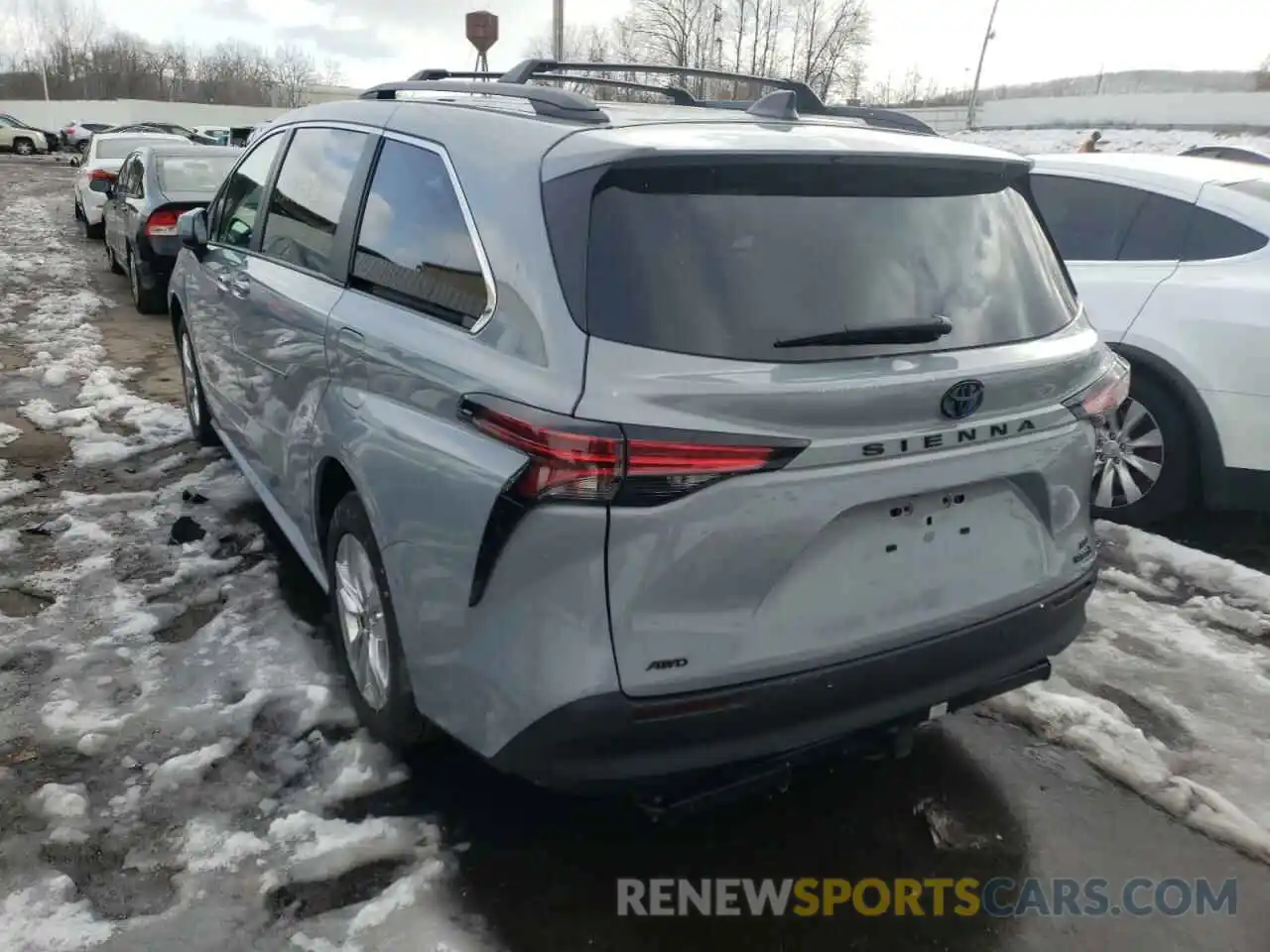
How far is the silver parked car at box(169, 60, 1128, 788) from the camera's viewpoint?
2088mm

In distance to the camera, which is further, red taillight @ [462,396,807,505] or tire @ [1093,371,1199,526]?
tire @ [1093,371,1199,526]

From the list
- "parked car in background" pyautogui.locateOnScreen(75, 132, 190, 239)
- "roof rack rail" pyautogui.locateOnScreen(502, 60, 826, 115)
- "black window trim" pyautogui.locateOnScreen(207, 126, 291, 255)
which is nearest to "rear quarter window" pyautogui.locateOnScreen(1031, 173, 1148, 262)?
"roof rack rail" pyautogui.locateOnScreen(502, 60, 826, 115)

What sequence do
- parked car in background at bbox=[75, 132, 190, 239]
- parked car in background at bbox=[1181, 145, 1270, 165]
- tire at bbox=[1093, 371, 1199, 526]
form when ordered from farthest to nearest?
1. parked car in background at bbox=[75, 132, 190, 239]
2. parked car in background at bbox=[1181, 145, 1270, 165]
3. tire at bbox=[1093, 371, 1199, 526]

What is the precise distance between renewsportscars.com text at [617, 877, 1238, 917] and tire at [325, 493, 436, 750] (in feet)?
2.54

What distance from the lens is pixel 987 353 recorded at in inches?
96.5

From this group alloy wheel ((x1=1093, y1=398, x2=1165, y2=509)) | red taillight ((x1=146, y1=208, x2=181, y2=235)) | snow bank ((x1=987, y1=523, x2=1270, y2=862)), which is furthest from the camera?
red taillight ((x1=146, y1=208, x2=181, y2=235))

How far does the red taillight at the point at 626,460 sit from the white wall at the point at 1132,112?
153ft

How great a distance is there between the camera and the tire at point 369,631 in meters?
2.82

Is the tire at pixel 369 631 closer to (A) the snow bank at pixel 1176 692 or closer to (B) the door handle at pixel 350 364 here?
(B) the door handle at pixel 350 364

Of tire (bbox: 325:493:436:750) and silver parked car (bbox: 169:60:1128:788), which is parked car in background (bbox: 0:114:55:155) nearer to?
tire (bbox: 325:493:436:750)

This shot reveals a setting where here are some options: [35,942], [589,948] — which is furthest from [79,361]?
[589,948]

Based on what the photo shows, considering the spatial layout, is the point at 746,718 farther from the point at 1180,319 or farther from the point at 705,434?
the point at 1180,319

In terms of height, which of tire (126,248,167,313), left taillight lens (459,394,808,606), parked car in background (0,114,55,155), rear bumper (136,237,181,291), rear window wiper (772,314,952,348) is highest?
rear window wiper (772,314,952,348)

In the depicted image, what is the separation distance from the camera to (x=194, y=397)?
596cm
